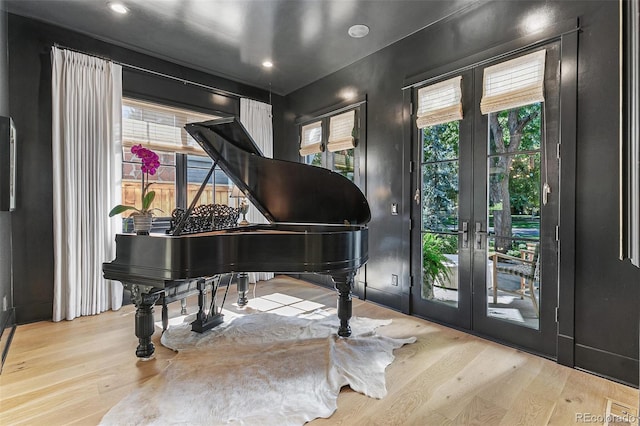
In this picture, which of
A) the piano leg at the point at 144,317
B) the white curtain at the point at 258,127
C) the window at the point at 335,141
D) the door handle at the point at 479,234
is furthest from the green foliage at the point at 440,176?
the piano leg at the point at 144,317

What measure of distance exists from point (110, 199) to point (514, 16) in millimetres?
4254

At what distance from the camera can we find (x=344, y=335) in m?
2.78

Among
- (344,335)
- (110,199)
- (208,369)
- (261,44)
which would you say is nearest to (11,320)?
(110,199)

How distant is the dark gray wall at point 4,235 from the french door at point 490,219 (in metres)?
3.76

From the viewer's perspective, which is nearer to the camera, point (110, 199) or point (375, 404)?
point (375, 404)

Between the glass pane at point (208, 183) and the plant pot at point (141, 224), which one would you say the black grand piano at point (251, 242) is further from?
the glass pane at point (208, 183)

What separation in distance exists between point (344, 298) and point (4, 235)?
3056 millimetres

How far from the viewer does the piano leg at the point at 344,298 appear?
8.45 feet

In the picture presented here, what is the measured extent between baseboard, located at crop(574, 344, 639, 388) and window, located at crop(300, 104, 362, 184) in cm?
268

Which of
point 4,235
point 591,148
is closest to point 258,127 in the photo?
point 4,235

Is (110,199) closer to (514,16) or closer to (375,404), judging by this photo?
(375,404)

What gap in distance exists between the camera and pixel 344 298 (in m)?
2.72

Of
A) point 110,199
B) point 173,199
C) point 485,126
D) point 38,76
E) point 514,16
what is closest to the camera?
point 514,16

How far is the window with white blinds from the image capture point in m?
3.77
